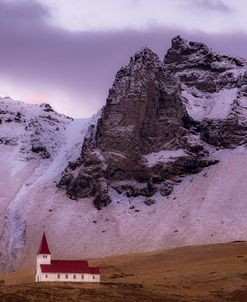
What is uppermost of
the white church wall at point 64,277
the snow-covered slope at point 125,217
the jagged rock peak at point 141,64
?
the jagged rock peak at point 141,64

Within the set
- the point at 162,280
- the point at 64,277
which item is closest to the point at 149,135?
the point at 162,280

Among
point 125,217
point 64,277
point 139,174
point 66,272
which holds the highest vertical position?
point 139,174

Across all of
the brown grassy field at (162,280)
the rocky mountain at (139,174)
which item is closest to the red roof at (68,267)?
the brown grassy field at (162,280)

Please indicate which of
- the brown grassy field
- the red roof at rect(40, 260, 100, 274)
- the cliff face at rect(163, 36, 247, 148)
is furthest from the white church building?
the cliff face at rect(163, 36, 247, 148)

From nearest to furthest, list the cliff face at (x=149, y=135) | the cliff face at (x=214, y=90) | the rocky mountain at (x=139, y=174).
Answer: the rocky mountain at (x=139, y=174) < the cliff face at (x=149, y=135) < the cliff face at (x=214, y=90)

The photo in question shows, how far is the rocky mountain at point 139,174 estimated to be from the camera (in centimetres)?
12825

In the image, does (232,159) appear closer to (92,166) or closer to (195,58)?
(92,166)

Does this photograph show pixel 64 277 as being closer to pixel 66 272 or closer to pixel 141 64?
pixel 66 272

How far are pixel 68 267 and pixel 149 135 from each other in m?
77.0

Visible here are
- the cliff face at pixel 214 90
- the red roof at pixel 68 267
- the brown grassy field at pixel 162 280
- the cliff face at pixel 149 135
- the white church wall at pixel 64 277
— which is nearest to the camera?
the brown grassy field at pixel 162 280

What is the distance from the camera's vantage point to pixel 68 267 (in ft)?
265

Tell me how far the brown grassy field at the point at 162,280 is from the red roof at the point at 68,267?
2.62 m

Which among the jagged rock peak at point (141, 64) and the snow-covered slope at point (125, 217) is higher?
the jagged rock peak at point (141, 64)

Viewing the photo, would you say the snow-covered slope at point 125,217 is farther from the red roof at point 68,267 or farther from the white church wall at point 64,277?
the white church wall at point 64,277
